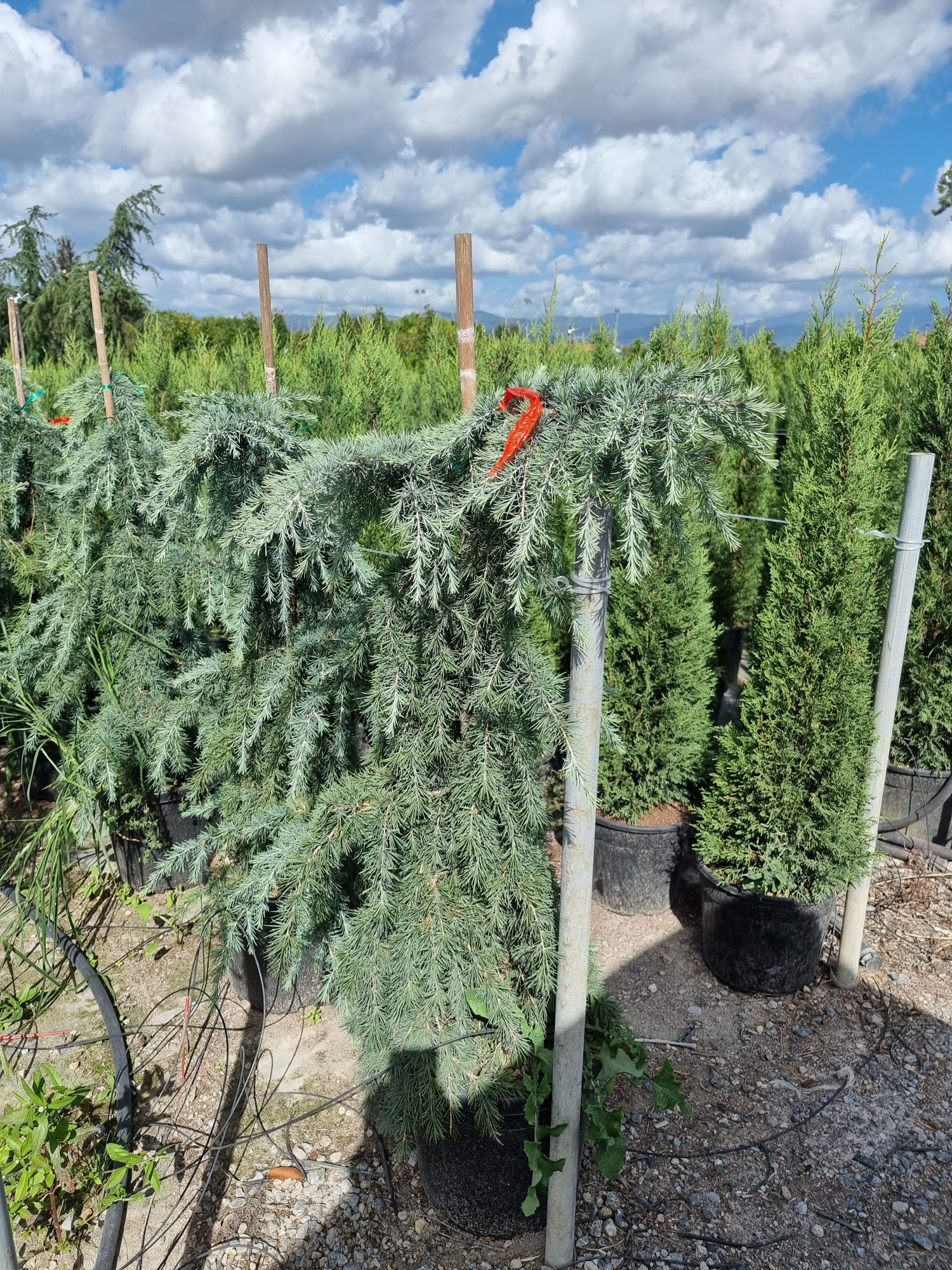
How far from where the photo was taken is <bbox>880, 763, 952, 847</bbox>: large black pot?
4449mm

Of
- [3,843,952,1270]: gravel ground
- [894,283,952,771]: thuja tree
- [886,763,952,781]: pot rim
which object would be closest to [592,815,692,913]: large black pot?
[3,843,952,1270]: gravel ground

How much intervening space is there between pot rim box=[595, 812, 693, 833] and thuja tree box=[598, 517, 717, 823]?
0.05 meters

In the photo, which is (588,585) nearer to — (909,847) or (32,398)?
(909,847)

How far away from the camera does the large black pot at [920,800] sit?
4449mm

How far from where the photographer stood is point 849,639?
324 cm

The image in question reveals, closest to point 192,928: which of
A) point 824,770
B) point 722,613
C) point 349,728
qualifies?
point 349,728

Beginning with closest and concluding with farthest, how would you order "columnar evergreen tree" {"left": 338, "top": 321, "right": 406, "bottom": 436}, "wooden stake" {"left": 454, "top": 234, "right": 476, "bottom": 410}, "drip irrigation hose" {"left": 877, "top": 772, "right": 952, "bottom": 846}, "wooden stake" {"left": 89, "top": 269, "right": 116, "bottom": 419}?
"wooden stake" {"left": 454, "top": 234, "right": 476, "bottom": 410} < "wooden stake" {"left": 89, "top": 269, "right": 116, "bottom": 419} < "drip irrigation hose" {"left": 877, "top": 772, "right": 952, "bottom": 846} < "columnar evergreen tree" {"left": 338, "top": 321, "right": 406, "bottom": 436}

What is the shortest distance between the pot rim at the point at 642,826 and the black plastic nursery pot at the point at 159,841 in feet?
6.41

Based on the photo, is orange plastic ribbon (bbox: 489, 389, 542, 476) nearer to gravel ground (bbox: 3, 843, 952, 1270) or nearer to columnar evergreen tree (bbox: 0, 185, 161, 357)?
gravel ground (bbox: 3, 843, 952, 1270)

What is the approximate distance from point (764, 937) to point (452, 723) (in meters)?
1.95

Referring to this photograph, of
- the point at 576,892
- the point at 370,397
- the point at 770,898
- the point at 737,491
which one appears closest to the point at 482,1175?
the point at 576,892

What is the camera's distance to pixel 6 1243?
1.19 metres

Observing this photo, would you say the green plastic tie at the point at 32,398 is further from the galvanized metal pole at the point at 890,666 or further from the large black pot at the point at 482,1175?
the galvanized metal pole at the point at 890,666

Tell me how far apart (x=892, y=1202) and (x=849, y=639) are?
6.23ft
